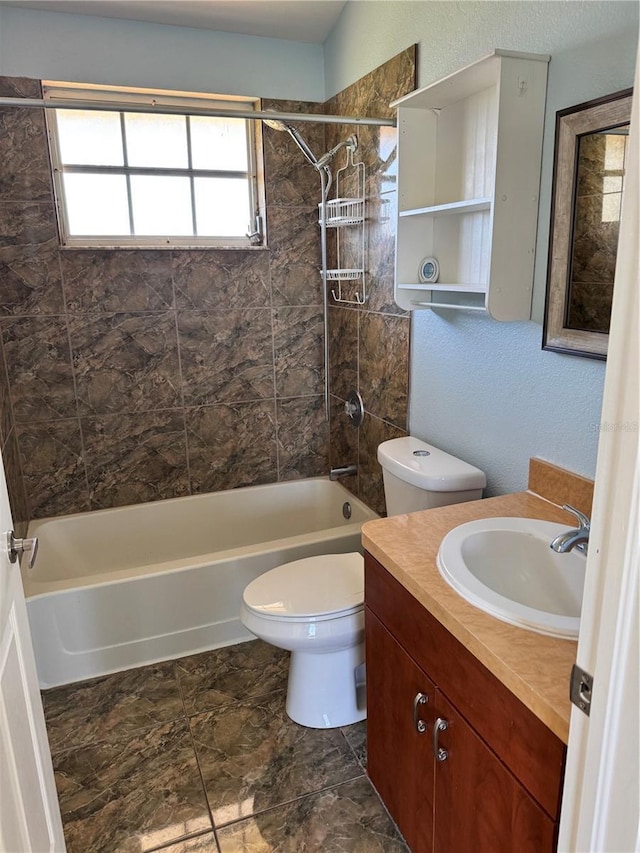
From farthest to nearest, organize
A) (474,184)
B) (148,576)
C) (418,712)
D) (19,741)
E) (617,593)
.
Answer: (148,576) < (474,184) < (418,712) < (19,741) < (617,593)

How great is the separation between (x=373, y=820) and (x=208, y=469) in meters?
1.84

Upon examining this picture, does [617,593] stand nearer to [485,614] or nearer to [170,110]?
[485,614]

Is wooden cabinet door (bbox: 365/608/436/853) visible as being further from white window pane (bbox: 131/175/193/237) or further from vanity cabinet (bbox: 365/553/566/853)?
white window pane (bbox: 131/175/193/237)

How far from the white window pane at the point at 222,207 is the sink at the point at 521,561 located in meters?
2.08

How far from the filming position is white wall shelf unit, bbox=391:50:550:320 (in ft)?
4.96

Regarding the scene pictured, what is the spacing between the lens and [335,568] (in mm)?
2109

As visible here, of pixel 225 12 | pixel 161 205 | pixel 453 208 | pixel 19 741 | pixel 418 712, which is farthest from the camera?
pixel 161 205

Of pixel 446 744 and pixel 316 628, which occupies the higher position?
pixel 446 744

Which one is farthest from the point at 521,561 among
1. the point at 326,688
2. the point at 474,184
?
the point at 474,184

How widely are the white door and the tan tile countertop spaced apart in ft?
2.62

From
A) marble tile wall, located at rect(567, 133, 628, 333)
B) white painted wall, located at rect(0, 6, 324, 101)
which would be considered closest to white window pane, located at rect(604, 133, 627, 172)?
marble tile wall, located at rect(567, 133, 628, 333)

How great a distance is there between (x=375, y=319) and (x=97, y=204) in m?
1.39

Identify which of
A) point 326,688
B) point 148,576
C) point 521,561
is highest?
point 521,561

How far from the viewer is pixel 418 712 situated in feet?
4.37
